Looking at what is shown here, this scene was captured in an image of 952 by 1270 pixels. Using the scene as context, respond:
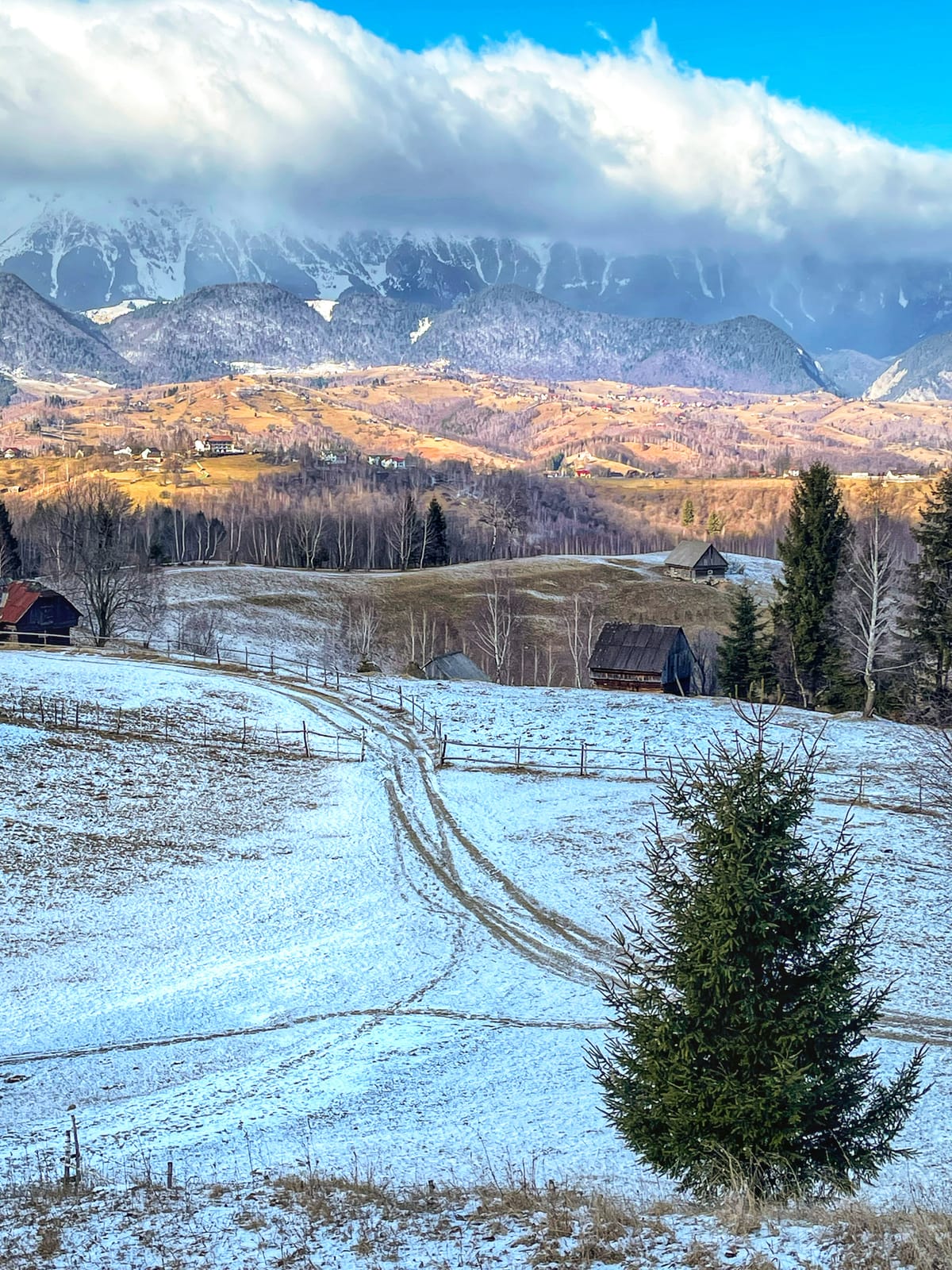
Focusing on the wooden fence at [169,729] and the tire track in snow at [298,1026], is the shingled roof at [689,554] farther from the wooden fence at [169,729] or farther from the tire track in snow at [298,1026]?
the tire track in snow at [298,1026]

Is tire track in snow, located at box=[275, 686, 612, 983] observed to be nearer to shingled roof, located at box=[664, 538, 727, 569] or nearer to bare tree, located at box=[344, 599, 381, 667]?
bare tree, located at box=[344, 599, 381, 667]

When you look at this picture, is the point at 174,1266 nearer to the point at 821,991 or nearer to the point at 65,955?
the point at 821,991

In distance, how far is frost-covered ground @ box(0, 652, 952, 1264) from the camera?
18.5m

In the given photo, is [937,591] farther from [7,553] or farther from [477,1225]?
[7,553]

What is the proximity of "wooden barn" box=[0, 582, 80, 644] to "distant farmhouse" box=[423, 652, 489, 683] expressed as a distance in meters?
28.4

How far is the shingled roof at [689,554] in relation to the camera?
130m

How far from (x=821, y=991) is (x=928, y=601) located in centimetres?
4649

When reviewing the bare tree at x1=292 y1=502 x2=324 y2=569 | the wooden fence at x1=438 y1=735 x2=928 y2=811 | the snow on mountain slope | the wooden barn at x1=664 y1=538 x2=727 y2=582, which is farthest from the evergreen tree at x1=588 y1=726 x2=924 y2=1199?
the bare tree at x1=292 y1=502 x2=324 y2=569

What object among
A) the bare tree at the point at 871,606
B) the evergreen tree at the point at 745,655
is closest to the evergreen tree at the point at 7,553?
the evergreen tree at the point at 745,655

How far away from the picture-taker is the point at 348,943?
29719mm

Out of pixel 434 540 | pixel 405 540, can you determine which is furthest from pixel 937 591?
pixel 405 540

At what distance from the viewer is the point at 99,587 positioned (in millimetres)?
77188

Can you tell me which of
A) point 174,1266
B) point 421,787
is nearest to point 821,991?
point 174,1266

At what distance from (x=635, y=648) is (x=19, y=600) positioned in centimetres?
4736
